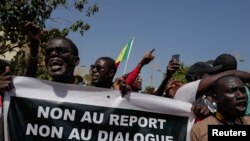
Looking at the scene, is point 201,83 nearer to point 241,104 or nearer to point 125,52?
point 241,104

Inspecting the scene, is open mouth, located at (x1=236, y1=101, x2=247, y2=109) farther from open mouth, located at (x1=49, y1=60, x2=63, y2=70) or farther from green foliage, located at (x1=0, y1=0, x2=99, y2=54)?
green foliage, located at (x1=0, y1=0, x2=99, y2=54)

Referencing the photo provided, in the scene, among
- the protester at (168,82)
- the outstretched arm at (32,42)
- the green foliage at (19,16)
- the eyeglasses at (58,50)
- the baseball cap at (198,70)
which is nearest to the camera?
the outstretched arm at (32,42)

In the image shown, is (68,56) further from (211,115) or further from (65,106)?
(211,115)

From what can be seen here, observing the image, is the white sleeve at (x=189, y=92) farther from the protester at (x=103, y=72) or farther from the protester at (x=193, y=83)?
the protester at (x=103, y=72)

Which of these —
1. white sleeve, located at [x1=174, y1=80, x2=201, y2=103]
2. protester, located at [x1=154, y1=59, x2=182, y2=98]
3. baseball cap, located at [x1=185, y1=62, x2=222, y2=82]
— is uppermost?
baseball cap, located at [x1=185, y1=62, x2=222, y2=82]

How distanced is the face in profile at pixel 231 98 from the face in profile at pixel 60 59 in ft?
4.05

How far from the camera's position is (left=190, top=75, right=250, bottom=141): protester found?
11.0 feet

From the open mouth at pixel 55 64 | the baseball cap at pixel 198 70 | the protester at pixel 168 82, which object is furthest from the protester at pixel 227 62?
the open mouth at pixel 55 64

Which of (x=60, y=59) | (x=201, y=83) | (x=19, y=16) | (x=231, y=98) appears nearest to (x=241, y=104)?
(x=231, y=98)

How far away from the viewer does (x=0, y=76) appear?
134 inches

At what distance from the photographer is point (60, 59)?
3676 mm

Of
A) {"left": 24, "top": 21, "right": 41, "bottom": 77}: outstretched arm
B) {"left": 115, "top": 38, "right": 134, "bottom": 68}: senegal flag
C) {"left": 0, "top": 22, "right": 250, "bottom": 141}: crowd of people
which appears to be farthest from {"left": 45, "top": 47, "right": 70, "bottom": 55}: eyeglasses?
{"left": 115, "top": 38, "right": 134, "bottom": 68}: senegal flag

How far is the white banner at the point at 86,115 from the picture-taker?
3.59 metres

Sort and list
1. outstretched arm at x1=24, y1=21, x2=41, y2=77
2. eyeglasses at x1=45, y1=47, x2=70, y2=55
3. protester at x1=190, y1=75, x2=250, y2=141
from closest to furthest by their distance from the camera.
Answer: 1. protester at x1=190, y1=75, x2=250, y2=141
2. outstretched arm at x1=24, y1=21, x2=41, y2=77
3. eyeglasses at x1=45, y1=47, x2=70, y2=55
